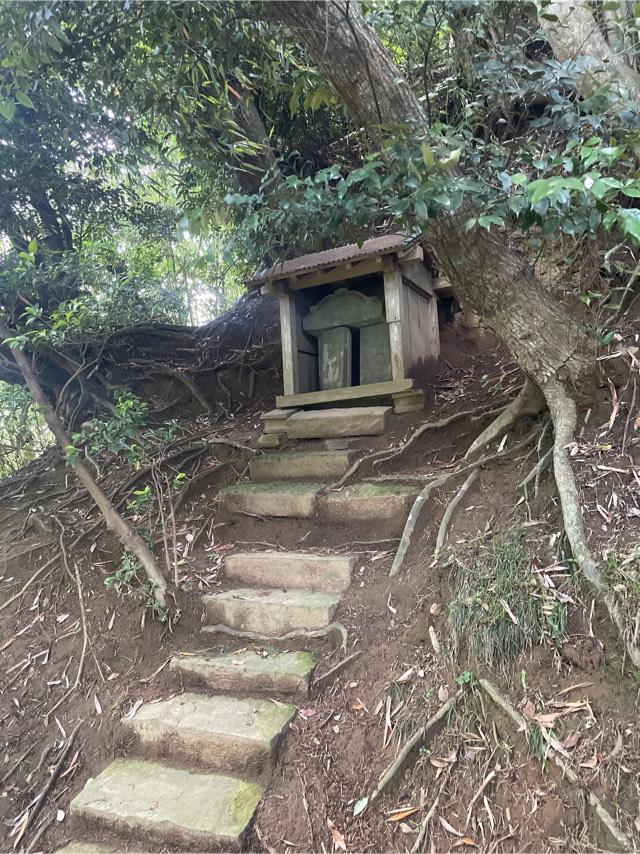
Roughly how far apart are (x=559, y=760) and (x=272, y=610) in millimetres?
1515

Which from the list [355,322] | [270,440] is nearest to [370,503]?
[270,440]

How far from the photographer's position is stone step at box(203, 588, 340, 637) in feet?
8.68

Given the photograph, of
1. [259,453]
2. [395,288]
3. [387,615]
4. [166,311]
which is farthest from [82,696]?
[166,311]

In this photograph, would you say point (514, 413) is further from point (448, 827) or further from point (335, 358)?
point (448, 827)

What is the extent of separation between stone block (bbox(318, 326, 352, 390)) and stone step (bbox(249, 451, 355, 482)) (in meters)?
0.95

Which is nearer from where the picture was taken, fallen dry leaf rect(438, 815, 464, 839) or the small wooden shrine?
fallen dry leaf rect(438, 815, 464, 839)

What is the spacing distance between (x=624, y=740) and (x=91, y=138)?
533 cm

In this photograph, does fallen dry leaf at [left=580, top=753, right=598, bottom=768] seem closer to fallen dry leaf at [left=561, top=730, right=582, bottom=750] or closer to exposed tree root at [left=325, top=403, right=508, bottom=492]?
fallen dry leaf at [left=561, top=730, right=582, bottom=750]

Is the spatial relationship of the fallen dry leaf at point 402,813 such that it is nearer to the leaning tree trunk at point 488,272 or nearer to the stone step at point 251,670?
the stone step at point 251,670

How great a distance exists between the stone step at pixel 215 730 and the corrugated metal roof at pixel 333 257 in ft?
10.6

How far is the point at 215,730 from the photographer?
2.19 m

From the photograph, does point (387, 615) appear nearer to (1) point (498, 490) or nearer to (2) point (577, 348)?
(1) point (498, 490)

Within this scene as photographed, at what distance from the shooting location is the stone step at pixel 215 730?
210cm

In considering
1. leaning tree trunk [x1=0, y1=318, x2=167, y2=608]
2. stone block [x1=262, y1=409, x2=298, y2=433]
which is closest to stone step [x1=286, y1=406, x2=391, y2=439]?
stone block [x1=262, y1=409, x2=298, y2=433]
